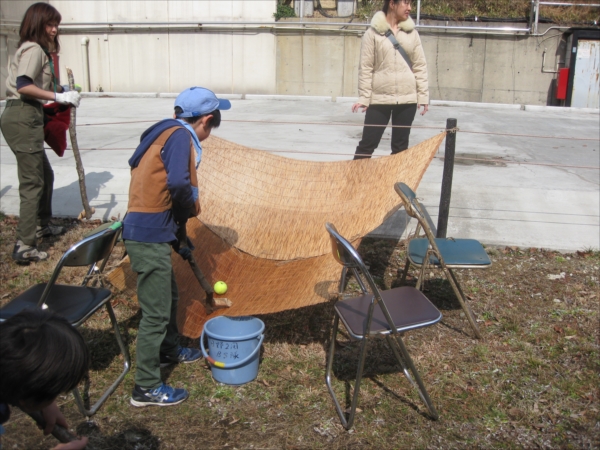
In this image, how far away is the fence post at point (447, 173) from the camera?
15.5 ft

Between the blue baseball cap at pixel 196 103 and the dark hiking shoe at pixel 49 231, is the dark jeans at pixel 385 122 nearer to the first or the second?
the blue baseball cap at pixel 196 103

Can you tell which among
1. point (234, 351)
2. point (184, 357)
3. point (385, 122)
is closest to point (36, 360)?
point (234, 351)

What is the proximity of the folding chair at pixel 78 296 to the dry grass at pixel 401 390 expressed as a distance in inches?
14.9

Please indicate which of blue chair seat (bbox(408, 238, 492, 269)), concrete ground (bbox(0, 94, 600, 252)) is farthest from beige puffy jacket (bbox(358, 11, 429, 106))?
blue chair seat (bbox(408, 238, 492, 269))

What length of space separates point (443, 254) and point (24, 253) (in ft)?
10.6

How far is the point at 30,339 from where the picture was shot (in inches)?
57.9

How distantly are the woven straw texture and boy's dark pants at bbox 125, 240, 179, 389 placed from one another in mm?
430

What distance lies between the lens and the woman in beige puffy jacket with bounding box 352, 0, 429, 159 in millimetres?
A: 5086

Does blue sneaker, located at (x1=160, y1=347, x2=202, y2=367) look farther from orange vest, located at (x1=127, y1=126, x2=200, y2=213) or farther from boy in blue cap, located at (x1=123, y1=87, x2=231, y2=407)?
orange vest, located at (x1=127, y1=126, x2=200, y2=213)

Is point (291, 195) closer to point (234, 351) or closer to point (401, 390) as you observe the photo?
point (234, 351)

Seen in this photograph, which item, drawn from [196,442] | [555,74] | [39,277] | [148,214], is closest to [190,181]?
[148,214]

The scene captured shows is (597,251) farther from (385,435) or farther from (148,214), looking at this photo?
(148,214)

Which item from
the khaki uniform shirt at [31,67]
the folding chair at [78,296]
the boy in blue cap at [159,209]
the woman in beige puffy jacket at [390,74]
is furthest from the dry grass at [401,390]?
the woman in beige puffy jacket at [390,74]

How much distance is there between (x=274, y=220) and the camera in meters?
4.77
